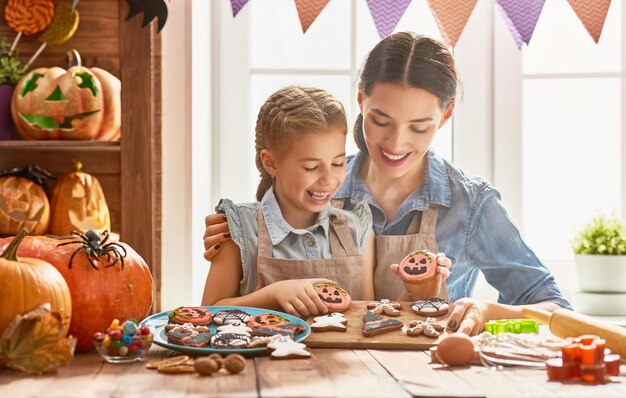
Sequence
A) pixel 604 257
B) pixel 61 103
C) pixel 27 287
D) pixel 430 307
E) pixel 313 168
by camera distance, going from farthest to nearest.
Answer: pixel 604 257
pixel 61 103
pixel 313 168
pixel 430 307
pixel 27 287

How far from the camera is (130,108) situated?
7.60 ft

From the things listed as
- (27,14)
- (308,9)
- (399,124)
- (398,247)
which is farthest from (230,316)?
Result: (27,14)

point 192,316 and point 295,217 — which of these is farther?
point 295,217

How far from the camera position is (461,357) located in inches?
49.8

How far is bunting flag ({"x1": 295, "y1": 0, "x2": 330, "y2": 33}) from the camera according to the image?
2.11 m

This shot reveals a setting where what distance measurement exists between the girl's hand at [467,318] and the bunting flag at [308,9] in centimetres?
91

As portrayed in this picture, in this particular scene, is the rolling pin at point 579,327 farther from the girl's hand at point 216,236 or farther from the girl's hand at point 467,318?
the girl's hand at point 216,236

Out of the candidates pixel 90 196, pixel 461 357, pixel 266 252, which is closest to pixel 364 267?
pixel 266 252

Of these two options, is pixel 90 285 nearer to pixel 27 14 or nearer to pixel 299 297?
pixel 299 297

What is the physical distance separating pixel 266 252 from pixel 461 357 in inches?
23.8

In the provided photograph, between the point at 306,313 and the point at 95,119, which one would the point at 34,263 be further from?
the point at 95,119

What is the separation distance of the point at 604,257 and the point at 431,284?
3.44ft

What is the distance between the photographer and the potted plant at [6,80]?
7.65 ft

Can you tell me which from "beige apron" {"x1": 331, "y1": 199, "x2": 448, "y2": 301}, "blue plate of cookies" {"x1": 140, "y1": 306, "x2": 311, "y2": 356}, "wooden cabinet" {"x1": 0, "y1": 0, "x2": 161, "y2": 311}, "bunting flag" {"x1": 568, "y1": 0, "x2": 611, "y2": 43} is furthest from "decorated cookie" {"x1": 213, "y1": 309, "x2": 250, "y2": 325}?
"bunting flag" {"x1": 568, "y1": 0, "x2": 611, "y2": 43}
